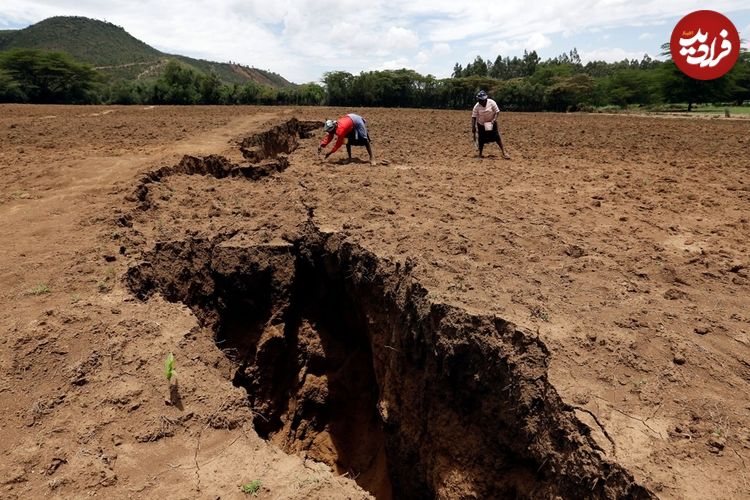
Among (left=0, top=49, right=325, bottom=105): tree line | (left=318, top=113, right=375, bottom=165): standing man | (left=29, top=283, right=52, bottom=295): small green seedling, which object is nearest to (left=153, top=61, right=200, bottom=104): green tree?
(left=0, top=49, right=325, bottom=105): tree line

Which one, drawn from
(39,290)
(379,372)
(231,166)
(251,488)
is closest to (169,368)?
(251,488)

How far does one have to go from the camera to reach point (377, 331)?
→ 518 cm

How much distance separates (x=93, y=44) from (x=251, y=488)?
112 m

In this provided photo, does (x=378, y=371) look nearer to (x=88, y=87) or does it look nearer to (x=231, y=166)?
(x=231, y=166)

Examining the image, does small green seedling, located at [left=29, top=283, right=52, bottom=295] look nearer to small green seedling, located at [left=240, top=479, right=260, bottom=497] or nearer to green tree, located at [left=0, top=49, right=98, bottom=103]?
small green seedling, located at [left=240, top=479, right=260, bottom=497]

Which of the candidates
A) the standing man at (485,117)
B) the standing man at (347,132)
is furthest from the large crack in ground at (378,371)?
the standing man at (485,117)

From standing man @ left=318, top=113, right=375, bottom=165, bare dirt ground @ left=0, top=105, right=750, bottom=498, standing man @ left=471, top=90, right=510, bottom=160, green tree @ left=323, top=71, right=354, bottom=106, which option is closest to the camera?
bare dirt ground @ left=0, top=105, right=750, bottom=498

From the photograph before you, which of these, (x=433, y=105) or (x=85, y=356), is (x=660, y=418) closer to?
(x=85, y=356)

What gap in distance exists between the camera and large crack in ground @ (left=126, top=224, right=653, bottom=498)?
10.4ft

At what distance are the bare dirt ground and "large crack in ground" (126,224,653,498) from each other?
2cm

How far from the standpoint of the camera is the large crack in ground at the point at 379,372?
3.16 meters

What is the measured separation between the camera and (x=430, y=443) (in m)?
4.23

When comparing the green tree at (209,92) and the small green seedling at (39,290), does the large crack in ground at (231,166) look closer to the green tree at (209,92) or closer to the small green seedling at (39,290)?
the small green seedling at (39,290)

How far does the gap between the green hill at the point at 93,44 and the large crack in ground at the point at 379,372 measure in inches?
3370
